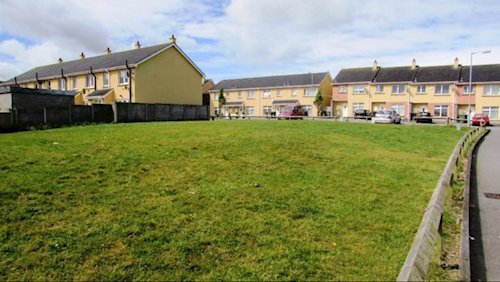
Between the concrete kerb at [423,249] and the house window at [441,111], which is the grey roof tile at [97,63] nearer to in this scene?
the concrete kerb at [423,249]

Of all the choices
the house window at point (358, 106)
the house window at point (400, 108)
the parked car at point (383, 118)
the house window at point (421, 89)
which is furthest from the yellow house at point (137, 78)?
the house window at point (421, 89)

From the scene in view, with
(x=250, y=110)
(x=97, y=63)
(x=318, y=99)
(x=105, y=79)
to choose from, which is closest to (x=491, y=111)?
(x=318, y=99)

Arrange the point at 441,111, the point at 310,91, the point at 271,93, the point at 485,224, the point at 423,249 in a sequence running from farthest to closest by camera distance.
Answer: the point at 271,93
the point at 310,91
the point at 441,111
the point at 485,224
the point at 423,249

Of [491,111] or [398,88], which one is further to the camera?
[398,88]

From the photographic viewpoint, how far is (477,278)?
13.8 ft

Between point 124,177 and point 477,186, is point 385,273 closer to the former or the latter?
point 124,177

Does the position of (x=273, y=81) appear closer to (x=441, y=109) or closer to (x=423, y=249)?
(x=441, y=109)

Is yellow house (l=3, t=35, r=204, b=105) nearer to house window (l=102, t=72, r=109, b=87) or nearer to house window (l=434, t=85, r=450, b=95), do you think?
house window (l=102, t=72, r=109, b=87)

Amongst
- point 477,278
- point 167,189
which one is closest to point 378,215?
point 477,278

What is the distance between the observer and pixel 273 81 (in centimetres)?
7069

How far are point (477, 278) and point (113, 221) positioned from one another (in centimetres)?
472

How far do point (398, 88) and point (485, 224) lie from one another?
57.2 metres

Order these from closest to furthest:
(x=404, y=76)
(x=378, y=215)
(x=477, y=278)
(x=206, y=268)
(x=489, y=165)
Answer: (x=206, y=268)
(x=477, y=278)
(x=378, y=215)
(x=489, y=165)
(x=404, y=76)

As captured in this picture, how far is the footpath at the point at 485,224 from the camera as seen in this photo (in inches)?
176
